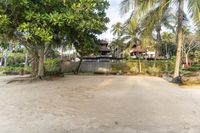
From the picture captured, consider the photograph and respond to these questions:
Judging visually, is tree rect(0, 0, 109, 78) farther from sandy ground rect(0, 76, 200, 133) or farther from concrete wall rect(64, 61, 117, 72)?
concrete wall rect(64, 61, 117, 72)

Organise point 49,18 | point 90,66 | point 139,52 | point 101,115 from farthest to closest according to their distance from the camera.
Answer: point 139,52 → point 90,66 → point 49,18 → point 101,115

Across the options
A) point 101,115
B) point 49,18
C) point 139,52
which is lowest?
point 101,115

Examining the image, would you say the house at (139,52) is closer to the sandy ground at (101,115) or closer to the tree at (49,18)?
the tree at (49,18)

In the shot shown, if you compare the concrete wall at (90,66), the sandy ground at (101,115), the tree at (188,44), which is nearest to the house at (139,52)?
the tree at (188,44)

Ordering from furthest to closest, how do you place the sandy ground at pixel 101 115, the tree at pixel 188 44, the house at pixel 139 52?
the tree at pixel 188 44, the house at pixel 139 52, the sandy ground at pixel 101 115

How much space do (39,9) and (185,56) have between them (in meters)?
33.0

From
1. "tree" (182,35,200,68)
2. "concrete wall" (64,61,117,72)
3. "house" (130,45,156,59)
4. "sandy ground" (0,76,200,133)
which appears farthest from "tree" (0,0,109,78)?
"tree" (182,35,200,68)

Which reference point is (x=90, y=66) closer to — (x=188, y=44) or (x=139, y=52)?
(x=139, y=52)

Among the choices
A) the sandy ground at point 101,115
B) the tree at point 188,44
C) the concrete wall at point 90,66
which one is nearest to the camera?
the sandy ground at point 101,115

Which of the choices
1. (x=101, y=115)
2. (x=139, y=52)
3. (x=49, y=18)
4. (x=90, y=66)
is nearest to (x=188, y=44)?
(x=139, y=52)

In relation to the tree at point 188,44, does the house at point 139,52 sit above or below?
below

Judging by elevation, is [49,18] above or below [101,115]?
above

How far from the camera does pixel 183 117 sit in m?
7.52

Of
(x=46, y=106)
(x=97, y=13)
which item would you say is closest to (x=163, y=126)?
(x=46, y=106)
